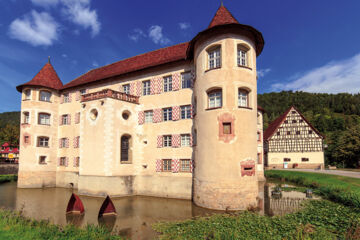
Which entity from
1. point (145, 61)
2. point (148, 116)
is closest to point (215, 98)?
point (148, 116)

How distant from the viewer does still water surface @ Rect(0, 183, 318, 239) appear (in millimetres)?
12836

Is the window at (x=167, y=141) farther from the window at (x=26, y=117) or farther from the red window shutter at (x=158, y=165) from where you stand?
the window at (x=26, y=117)

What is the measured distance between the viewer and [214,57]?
57.8 feet

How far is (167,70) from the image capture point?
72.2ft

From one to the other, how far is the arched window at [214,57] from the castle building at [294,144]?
37157 mm

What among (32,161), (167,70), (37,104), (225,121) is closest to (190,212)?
(225,121)

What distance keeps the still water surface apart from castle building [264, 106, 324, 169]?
30.1 metres

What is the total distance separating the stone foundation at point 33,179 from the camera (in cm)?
2648

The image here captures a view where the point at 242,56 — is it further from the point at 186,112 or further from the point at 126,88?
the point at 126,88

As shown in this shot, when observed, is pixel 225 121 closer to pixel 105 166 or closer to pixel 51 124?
pixel 105 166

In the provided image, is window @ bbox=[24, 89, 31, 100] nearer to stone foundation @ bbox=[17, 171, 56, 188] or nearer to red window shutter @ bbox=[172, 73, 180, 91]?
stone foundation @ bbox=[17, 171, 56, 188]

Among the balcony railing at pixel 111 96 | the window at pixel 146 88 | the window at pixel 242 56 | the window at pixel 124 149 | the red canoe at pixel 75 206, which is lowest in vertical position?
the red canoe at pixel 75 206

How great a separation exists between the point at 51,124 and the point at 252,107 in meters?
22.6

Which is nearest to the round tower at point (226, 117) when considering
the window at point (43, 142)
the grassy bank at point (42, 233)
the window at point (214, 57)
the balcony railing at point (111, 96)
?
Answer: the window at point (214, 57)
